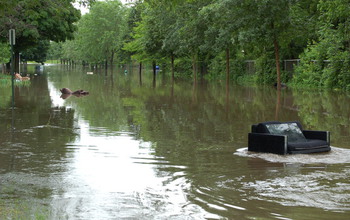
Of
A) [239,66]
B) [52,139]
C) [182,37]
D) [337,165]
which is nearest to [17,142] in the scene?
[52,139]

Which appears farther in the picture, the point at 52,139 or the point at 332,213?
the point at 52,139

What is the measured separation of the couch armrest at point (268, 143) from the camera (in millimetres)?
10562

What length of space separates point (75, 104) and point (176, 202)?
A: 55.8 feet

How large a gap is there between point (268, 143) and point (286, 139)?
422 mm

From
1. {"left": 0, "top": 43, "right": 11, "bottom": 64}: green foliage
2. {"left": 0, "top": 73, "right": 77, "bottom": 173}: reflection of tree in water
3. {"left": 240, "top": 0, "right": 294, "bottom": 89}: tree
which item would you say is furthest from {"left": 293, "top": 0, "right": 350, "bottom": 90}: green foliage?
{"left": 0, "top": 43, "right": 11, "bottom": 64}: green foliage

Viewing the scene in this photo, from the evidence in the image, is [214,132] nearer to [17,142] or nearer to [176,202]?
Result: [17,142]

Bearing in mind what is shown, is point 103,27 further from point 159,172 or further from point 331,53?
point 159,172

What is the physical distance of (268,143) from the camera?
35.6ft

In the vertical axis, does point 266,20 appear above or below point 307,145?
above

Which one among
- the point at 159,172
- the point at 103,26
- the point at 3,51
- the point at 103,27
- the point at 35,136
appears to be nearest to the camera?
the point at 159,172

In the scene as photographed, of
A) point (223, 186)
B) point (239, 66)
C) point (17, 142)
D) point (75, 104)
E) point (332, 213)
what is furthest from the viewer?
point (239, 66)

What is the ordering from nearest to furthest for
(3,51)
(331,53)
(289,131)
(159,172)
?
(159,172) < (289,131) < (331,53) < (3,51)

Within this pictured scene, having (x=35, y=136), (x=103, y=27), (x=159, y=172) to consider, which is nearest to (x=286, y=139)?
(x=159, y=172)

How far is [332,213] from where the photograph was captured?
21.7 ft
